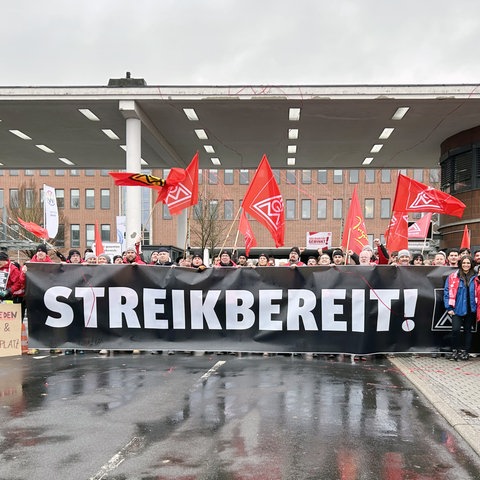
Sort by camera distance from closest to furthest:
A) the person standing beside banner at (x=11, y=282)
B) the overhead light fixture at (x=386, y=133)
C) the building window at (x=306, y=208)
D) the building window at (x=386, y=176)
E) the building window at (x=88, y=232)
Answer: the person standing beside banner at (x=11, y=282), the overhead light fixture at (x=386, y=133), the building window at (x=386, y=176), the building window at (x=306, y=208), the building window at (x=88, y=232)

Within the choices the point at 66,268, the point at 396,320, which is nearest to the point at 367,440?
the point at 396,320

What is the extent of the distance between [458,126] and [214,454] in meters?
19.0

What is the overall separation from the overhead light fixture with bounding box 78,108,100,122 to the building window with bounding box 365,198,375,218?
52668 mm

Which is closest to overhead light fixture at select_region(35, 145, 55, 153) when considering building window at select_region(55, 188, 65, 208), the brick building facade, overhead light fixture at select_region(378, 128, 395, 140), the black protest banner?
overhead light fixture at select_region(378, 128, 395, 140)

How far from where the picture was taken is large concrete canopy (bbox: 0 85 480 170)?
17.4 metres

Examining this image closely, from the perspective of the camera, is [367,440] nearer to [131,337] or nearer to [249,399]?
[249,399]

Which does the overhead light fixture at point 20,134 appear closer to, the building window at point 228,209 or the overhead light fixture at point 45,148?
the overhead light fixture at point 45,148

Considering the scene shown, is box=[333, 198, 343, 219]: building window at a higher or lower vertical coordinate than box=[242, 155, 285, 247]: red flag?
higher

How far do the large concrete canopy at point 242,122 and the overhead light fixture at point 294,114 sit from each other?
165 mm

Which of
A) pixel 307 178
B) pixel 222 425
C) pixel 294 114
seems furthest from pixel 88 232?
pixel 222 425

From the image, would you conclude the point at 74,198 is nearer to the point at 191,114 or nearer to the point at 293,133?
the point at 293,133

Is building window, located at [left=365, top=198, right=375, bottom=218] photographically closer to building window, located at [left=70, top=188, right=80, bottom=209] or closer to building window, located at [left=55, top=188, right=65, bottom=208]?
building window, located at [left=70, top=188, right=80, bottom=209]

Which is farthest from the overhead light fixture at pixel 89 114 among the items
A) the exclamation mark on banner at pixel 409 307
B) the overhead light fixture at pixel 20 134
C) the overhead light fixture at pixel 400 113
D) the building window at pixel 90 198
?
the building window at pixel 90 198

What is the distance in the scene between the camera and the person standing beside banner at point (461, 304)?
9422 millimetres
